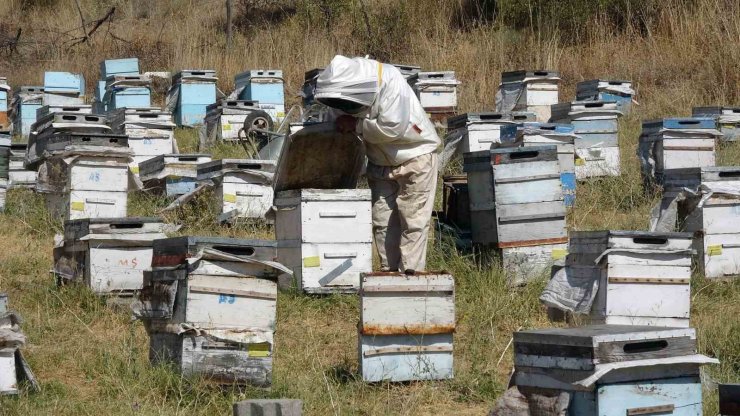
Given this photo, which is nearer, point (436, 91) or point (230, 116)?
point (230, 116)

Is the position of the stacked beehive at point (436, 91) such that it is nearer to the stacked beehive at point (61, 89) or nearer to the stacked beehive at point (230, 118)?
the stacked beehive at point (230, 118)

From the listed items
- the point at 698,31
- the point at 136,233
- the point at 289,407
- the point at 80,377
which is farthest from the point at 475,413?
the point at 698,31

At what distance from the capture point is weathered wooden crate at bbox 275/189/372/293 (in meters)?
6.72

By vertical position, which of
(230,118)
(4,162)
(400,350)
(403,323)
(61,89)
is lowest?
(400,350)

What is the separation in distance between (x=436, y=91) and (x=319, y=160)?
6.73m

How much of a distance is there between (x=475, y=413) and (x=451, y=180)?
316 cm

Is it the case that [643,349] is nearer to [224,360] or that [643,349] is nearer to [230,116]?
[224,360]

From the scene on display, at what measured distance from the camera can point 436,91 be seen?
13.0 m

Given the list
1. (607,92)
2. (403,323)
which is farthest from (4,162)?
(607,92)

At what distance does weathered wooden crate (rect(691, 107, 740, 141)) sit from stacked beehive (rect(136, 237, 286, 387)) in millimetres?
6976

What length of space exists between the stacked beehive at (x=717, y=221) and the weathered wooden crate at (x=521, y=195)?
865mm

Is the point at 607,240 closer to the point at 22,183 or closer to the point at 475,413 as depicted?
the point at 475,413

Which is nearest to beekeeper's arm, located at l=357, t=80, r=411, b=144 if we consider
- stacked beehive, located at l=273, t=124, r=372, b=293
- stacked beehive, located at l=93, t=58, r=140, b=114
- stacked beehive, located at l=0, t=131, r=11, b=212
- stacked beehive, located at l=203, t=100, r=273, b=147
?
stacked beehive, located at l=273, t=124, r=372, b=293

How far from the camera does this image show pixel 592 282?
214 inches
